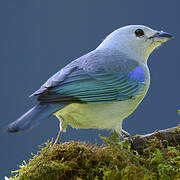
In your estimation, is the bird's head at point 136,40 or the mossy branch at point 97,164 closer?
the mossy branch at point 97,164

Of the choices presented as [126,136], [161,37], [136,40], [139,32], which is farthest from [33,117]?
[161,37]

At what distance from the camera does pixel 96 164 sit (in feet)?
9.84

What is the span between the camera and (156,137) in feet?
11.8

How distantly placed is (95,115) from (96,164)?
79 cm

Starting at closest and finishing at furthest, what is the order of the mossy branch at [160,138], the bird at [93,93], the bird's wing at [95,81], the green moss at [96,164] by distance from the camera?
the green moss at [96,164] < the bird at [93,93] < the bird's wing at [95,81] < the mossy branch at [160,138]

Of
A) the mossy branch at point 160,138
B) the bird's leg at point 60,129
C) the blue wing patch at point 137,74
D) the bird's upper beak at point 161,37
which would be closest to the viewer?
the mossy branch at point 160,138

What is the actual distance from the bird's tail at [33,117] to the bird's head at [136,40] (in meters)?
1.79

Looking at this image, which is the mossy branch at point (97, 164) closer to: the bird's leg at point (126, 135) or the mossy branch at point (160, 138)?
the mossy branch at point (160, 138)

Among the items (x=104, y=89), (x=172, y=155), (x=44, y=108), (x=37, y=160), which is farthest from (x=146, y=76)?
(x=37, y=160)

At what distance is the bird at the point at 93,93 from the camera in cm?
332

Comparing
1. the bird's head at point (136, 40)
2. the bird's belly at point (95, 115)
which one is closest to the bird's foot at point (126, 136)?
the bird's belly at point (95, 115)

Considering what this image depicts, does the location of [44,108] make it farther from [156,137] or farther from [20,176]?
[156,137]

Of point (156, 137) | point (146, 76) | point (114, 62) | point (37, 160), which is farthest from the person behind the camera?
point (146, 76)

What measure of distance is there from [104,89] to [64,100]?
2.01 ft
